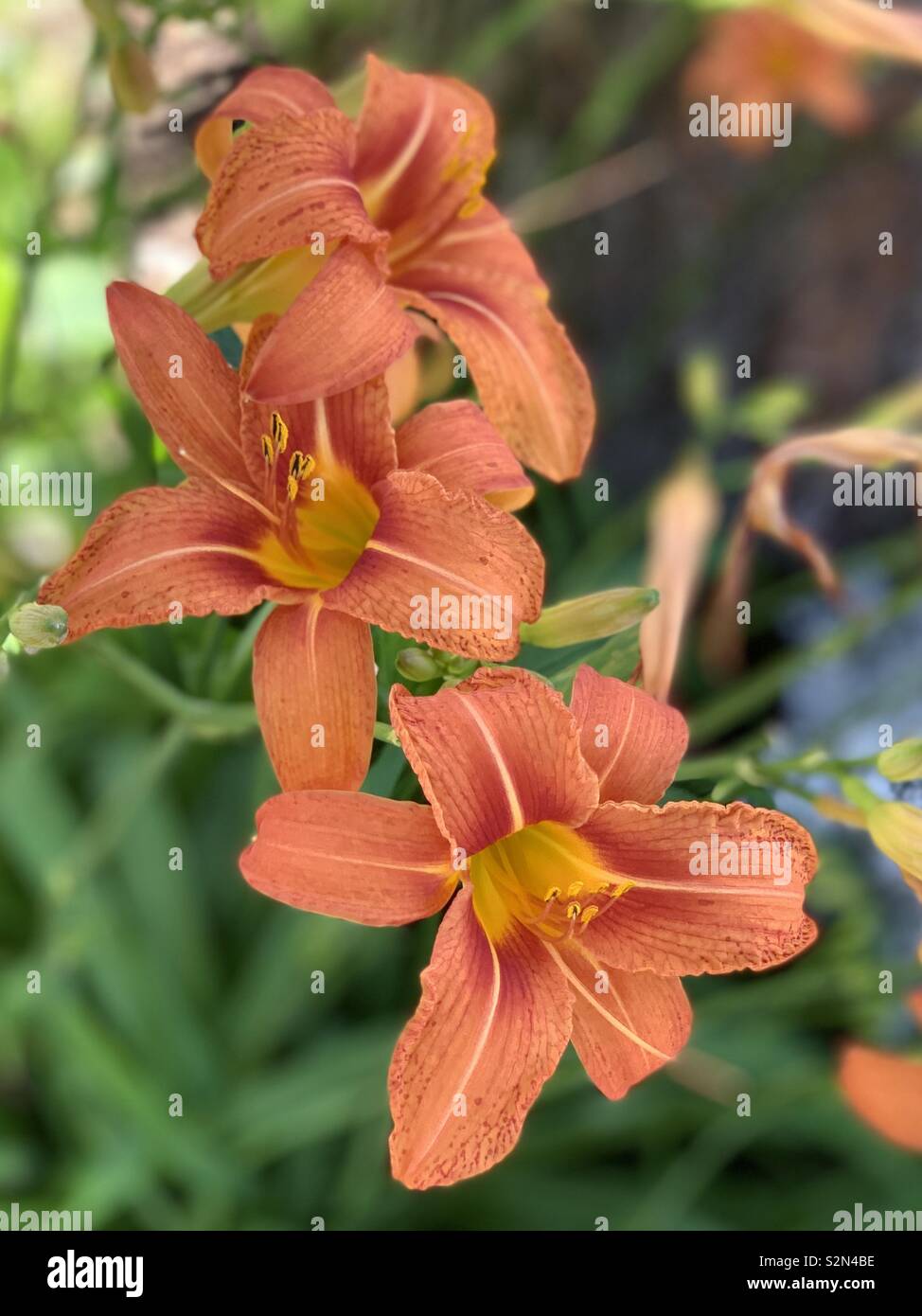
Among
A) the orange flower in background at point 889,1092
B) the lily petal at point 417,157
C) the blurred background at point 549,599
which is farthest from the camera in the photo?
the blurred background at point 549,599

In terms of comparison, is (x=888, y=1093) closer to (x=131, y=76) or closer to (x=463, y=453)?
(x=463, y=453)

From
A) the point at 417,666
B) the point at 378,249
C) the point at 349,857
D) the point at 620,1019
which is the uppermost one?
the point at 378,249

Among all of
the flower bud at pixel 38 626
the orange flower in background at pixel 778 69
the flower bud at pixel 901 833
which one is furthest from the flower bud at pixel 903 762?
the orange flower in background at pixel 778 69

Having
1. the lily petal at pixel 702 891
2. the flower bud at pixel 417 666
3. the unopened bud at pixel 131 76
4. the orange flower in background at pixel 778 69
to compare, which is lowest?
the lily petal at pixel 702 891

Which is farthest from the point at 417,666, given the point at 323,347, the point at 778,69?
the point at 778,69

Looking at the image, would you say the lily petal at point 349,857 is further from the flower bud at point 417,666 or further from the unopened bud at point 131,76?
the unopened bud at point 131,76

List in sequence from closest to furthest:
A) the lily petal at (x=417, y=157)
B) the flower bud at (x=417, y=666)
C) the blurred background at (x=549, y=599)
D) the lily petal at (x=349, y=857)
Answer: the lily petal at (x=349, y=857)
the flower bud at (x=417, y=666)
the lily petal at (x=417, y=157)
the blurred background at (x=549, y=599)
